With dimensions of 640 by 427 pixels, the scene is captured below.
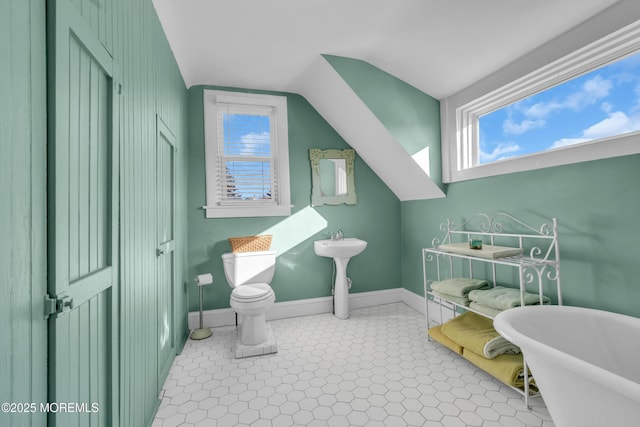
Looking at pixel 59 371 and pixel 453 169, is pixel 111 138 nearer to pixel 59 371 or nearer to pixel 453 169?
pixel 59 371

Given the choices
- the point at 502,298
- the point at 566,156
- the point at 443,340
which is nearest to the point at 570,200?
the point at 566,156

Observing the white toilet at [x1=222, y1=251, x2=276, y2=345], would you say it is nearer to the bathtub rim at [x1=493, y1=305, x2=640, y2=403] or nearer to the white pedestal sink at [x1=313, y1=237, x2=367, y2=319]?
the white pedestal sink at [x1=313, y1=237, x2=367, y2=319]

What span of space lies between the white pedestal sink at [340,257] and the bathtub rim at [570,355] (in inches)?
64.1

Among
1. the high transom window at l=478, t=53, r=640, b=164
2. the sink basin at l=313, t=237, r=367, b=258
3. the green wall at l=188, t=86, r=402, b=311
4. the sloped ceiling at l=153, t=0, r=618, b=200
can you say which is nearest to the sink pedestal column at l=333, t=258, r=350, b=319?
the sink basin at l=313, t=237, r=367, b=258

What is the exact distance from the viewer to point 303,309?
3.35 metres

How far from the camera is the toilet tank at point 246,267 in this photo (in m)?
2.83

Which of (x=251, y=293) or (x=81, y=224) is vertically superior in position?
(x=81, y=224)

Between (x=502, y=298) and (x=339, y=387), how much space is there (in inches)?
47.7

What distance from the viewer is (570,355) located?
51.1 inches

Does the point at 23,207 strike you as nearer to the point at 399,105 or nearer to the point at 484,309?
the point at 484,309

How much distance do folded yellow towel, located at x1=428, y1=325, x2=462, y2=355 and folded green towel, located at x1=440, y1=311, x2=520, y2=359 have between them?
44mm

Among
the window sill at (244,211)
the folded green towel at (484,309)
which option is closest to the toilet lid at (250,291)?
the window sill at (244,211)

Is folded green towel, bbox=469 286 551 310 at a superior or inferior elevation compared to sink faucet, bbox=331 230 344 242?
inferior

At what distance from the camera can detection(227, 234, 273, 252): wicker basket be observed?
2.98 m
